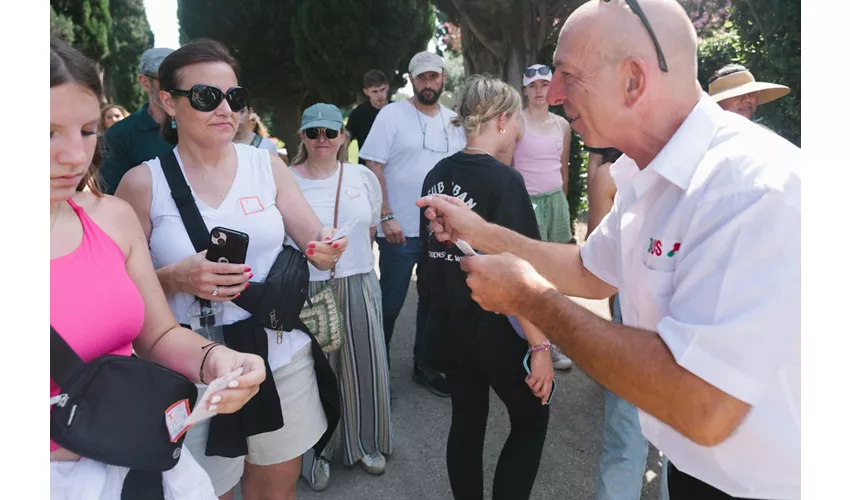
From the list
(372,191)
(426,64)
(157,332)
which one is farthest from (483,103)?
(426,64)

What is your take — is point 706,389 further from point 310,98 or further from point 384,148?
point 310,98

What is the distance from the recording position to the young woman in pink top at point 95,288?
4.24 ft

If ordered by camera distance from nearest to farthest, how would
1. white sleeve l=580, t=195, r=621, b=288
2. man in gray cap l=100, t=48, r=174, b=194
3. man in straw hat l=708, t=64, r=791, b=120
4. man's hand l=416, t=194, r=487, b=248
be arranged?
1. white sleeve l=580, t=195, r=621, b=288
2. man's hand l=416, t=194, r=487, b=248
3. man in gray cap l=100, t=48, r=174, b=194
4. man in straw hat l=708, t=64, r=791, b=120

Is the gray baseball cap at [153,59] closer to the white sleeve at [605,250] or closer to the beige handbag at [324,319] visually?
the beige handbag at [324,319]

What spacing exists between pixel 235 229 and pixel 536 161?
2.92m

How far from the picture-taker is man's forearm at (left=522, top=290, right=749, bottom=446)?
3.75ft

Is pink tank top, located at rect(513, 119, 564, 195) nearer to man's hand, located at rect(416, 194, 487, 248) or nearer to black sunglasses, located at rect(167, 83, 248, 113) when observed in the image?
man's hand, located at rect(416, 194, 487, 248)

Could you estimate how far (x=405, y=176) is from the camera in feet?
14.3

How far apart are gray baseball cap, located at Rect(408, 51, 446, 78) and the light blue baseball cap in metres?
1.42

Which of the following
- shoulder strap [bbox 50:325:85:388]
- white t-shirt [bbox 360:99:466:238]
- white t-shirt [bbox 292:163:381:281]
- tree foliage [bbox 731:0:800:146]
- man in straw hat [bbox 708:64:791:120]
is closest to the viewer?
shoulder strap [bbox 50:325:85:388]

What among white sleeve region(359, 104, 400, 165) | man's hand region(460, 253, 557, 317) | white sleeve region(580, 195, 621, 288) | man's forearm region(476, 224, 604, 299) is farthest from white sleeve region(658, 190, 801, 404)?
white sleeve region(359, 104, 400, 165)

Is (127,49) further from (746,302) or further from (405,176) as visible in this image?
(746,302)

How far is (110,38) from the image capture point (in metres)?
16.3

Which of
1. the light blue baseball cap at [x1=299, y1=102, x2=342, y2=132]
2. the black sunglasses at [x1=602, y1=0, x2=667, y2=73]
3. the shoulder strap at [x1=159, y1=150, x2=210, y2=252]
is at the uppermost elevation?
the black sunglasses at [x1=602, y1=0, x2=667, y2=73]
